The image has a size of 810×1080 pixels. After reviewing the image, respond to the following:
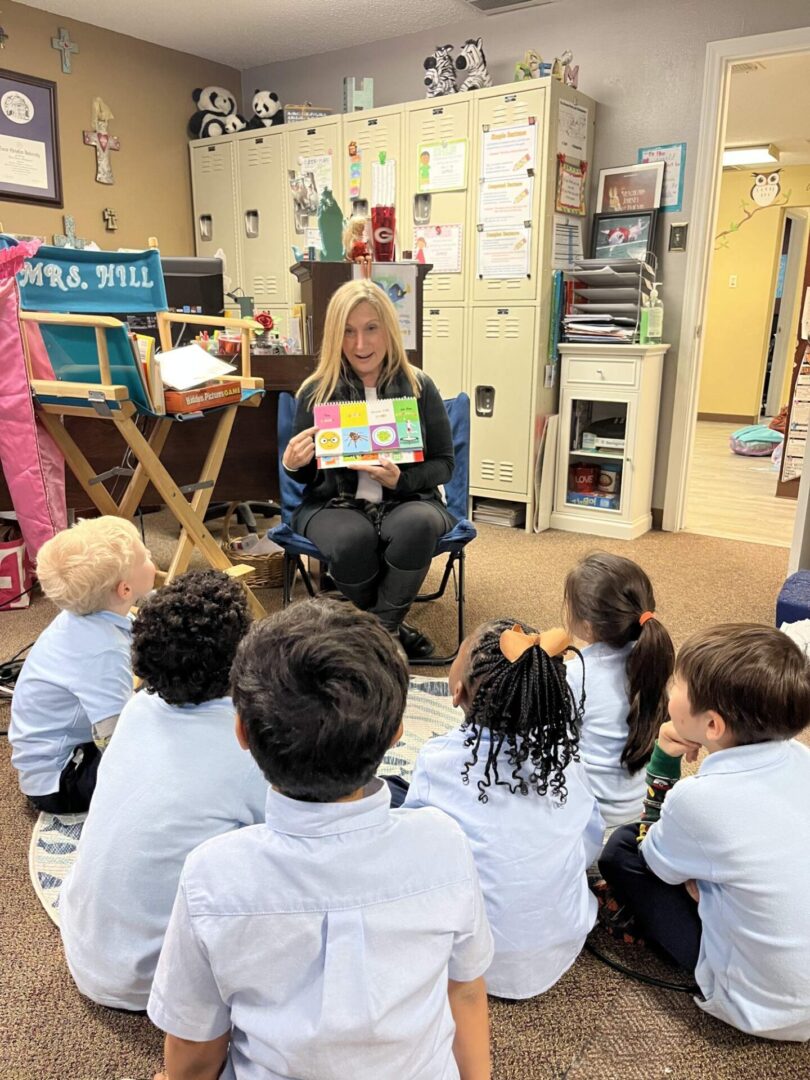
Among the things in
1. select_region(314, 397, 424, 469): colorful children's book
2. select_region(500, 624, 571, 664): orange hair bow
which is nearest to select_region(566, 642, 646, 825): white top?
select_region(500, 624, 571, 664): orange hair bow

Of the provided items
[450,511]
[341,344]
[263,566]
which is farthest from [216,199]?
[450,511]

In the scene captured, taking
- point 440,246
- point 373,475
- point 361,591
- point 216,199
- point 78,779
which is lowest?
point 78,779

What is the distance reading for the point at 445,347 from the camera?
4.31 meters

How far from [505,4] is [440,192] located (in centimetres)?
97

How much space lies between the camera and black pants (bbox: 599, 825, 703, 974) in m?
1.28

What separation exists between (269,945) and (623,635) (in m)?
0.94

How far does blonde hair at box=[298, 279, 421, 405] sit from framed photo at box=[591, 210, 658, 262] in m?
1.92

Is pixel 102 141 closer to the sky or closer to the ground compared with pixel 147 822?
closer to the sky

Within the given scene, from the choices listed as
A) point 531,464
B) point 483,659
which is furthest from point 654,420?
point 483,659

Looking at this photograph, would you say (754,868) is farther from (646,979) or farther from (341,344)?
(341,344)

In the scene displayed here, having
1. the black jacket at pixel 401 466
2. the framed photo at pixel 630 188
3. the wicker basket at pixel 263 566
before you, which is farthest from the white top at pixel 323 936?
the framed photo at pixel 630 188

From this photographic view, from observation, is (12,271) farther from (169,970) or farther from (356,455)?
(169,970)

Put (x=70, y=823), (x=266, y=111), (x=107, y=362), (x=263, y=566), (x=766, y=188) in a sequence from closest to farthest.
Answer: (x=70, y=823) → (x=107, y=362) → (x=263, y=566) → (x=266, y=111) → (x=766, y=188)

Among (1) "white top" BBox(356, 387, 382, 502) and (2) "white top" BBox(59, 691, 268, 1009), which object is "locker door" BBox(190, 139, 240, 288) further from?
(2) "white top" BBox(59, 691, 268, 1009)
